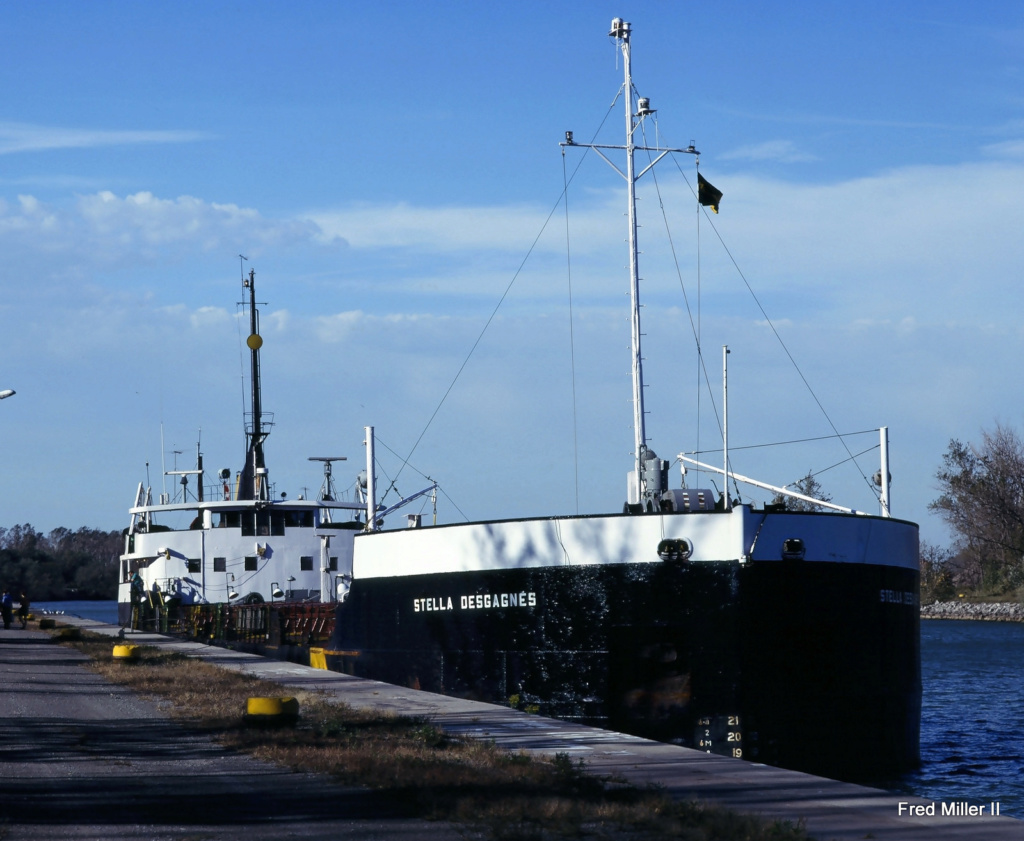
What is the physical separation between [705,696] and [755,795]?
6648 mm

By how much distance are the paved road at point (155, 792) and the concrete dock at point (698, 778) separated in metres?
0.10

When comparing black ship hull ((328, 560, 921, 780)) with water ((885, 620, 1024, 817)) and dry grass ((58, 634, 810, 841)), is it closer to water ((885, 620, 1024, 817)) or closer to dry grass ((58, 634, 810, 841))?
water ((885, 620, 1024, 817))

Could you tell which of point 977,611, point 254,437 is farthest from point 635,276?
point 977,611

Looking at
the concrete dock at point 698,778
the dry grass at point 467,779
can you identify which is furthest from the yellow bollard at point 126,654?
the dry grass at point 467,779

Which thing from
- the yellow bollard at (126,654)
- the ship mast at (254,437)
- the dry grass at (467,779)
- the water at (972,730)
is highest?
the ship mast at (254,437)

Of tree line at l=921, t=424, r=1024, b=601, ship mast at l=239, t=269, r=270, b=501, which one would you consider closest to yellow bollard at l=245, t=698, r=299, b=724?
ship mast at l=239, t=269, r=270, b=501

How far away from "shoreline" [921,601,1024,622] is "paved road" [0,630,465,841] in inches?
3329

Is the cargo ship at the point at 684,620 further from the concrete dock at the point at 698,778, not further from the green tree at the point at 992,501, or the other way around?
the green tree at the point at 992,501

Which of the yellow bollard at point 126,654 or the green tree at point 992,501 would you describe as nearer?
the yellow bollard at point 126,654

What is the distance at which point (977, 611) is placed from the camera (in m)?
94.8

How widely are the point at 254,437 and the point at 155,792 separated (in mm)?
36247

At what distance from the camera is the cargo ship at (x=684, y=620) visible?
56.8ft

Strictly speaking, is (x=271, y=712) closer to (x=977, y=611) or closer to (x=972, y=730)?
(x=972, y=730)

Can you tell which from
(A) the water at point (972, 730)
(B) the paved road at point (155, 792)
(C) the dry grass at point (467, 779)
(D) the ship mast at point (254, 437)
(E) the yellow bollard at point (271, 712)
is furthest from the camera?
(D) the ship mast at point (254, 437)
